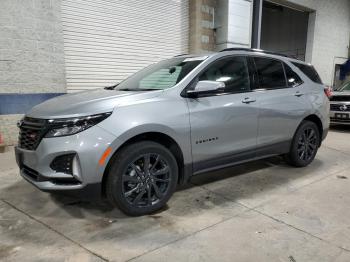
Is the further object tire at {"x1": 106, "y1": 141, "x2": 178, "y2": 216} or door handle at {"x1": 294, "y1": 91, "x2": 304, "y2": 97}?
door handle at {"x1": 294, "y1": 91, "x2": 304, "y2": 97}

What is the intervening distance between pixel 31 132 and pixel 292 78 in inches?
133

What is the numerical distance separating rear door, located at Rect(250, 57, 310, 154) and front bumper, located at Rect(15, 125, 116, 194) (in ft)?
6.69

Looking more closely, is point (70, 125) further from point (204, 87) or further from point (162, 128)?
point (204, 87)

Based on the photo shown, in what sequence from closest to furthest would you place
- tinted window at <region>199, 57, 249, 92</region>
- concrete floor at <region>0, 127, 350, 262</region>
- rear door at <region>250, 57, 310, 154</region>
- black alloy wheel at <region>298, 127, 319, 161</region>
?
1. concrete floor at <region>0, 127, 350, 262</region>
2. tinted window at <region>199, 57, 249, 92</region>
3. rear door at <region>250, 57, 310, 154</region>
4. black alloy wheel at <region>298, 127, 319, 161</region>

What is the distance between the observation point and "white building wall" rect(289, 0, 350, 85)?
12.7 meters

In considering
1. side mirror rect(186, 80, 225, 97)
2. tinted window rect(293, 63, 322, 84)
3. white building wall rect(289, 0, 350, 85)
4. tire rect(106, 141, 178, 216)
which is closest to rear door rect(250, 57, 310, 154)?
tinted window rect(293, 63, 322, 84)

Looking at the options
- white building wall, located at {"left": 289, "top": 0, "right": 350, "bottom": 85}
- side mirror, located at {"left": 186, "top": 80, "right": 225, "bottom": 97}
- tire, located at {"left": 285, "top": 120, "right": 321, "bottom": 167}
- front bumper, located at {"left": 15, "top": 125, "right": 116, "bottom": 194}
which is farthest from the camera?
white building wall, located at {"left": 289, "top": 0, "right": 350, "bottom": 85}

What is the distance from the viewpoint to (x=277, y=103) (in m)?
3.98

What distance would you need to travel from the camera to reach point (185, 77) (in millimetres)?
3266

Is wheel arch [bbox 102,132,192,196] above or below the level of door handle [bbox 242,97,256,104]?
below

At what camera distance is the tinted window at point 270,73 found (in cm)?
391

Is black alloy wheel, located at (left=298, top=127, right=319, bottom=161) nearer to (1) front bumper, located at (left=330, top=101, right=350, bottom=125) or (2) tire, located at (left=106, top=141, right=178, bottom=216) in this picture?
(2) tire, located at (left=106, top=141, right=178, bottom=216)

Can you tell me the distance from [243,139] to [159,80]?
1.20 meters

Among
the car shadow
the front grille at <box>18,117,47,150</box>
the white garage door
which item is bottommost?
the car shadow
